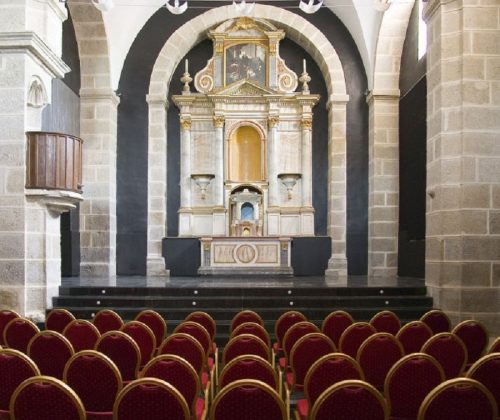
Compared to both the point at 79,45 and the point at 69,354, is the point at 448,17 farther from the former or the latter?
the point at 79,45

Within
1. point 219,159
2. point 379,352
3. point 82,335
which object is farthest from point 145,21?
point 379,352

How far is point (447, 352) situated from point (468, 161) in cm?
458

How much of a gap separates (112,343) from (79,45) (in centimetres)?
1019

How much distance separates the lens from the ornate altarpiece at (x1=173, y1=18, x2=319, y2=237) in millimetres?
14539

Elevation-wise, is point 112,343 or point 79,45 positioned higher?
point 79,45

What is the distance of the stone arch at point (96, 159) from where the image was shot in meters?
13.4

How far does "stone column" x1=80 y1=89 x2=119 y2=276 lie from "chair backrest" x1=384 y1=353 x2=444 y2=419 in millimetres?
10438

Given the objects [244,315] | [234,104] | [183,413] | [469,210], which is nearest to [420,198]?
[469,210]

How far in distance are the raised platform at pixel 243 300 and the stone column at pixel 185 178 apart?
450 centimetres

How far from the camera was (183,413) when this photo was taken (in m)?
3.07

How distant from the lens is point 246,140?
15.1 metres

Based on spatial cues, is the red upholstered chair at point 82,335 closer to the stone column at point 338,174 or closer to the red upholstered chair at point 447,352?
the red upholstered chair at point 447,352

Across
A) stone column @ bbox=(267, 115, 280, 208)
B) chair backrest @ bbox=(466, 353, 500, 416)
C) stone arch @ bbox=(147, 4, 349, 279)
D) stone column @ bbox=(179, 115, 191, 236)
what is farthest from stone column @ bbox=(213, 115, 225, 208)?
chair backrest @ bbox=(466, 353, 500, 416)

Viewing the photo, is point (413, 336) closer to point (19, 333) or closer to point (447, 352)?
point (447, 352)
